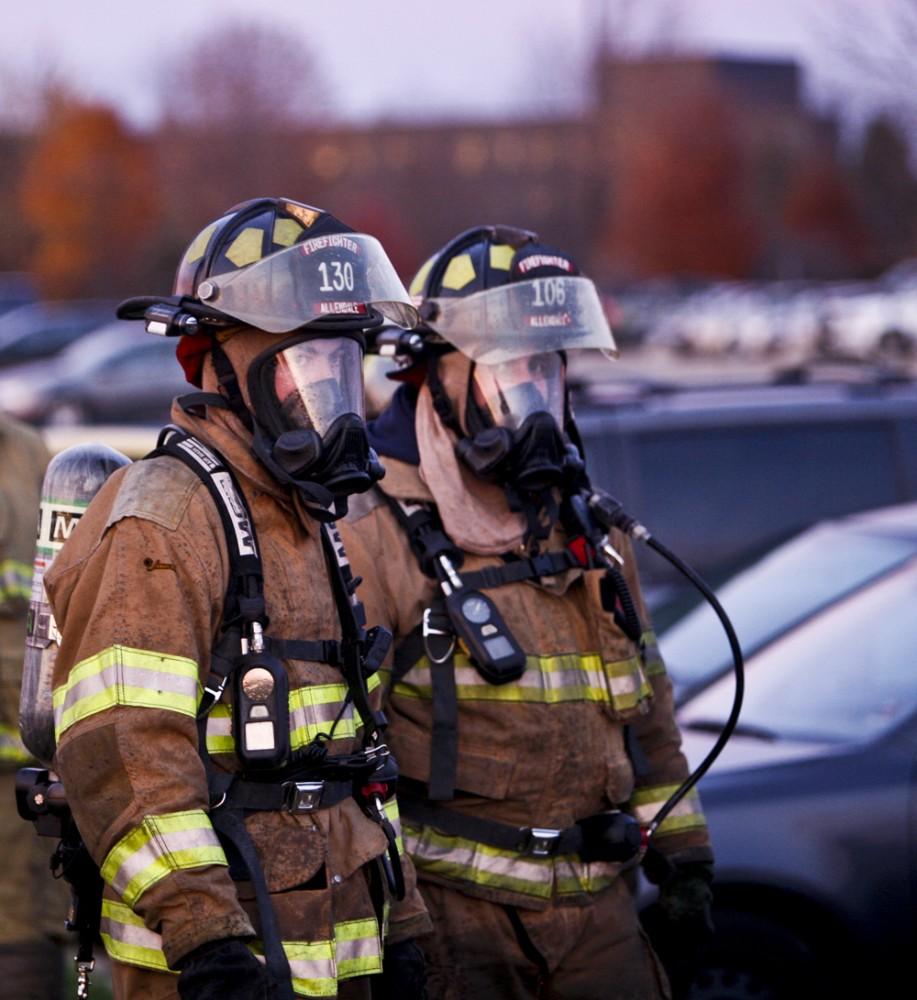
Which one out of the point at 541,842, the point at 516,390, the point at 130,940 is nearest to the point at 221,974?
the point at 130,940

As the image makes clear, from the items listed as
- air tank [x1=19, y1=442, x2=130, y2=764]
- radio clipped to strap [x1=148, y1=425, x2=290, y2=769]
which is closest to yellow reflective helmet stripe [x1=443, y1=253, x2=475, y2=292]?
air tank [x1=19, y1=442, x2=130, y2=764]

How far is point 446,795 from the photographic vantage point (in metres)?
3.06

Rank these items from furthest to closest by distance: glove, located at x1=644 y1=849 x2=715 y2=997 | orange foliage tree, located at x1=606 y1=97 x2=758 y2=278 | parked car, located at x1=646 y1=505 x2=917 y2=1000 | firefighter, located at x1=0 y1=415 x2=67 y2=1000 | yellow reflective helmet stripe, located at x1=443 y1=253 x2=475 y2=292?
orange foliage tree, located at x1=606 y1=97 x2=758 y2=278 → parked car, located at x1=646 y1=505 x2=917 y2=1000 → firefighter, located at x1=0 y1=415 x2=67 y2=1000 → yellow reflective helmet stripe, located at x1=443 y1=253 x2=475 y2=292 → glove, located at x1=644 y1=849 x2=715 y2=997

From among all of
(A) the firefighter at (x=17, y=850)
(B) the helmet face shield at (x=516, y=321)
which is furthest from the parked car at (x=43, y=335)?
(B) the helmet face shield at (x=516, y=321)

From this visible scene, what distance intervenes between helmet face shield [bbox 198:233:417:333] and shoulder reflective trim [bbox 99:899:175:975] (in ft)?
3.28

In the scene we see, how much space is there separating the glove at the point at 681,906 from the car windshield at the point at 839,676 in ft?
3.47

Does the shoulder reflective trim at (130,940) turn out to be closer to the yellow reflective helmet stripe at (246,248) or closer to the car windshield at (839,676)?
the yellow reflective helmet stripe at (246,248)

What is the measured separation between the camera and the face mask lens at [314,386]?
2672 millimetres

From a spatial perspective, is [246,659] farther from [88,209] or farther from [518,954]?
[88,209]

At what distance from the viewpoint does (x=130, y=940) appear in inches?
98.0

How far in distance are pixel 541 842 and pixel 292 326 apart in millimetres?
1190

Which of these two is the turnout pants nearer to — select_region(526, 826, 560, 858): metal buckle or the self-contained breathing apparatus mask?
select_region(526, 826, 560, 858): metal buckle

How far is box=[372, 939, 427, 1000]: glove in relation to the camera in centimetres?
273

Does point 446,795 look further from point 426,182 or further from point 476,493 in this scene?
point 426,182
